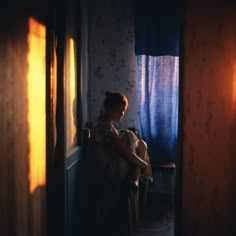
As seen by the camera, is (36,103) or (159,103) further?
(159,103)

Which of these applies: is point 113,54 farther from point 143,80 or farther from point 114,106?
point 114,106

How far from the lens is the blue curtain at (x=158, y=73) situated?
13.8ft

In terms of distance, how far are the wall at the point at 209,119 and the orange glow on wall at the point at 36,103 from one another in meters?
0.86

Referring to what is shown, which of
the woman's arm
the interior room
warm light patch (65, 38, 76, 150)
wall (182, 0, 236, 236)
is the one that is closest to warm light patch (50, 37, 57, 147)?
the interior room

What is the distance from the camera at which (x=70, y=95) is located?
301 centimetres

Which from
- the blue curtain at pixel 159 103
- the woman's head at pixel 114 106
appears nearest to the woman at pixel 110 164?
the woman's head at pixel 114 106

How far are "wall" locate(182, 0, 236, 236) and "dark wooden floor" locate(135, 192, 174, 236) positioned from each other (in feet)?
5.75

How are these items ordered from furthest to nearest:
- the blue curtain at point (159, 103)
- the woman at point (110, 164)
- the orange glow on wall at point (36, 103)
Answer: the blue curtain at point (159, 103)
the woman at point (110, 164)
the orange glow on wall at point (36, 103)

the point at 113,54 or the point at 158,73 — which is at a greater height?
the point at 113,54

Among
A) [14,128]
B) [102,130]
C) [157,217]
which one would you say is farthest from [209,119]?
[157,217]

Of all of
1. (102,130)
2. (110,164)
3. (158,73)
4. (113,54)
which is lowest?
(110,164)

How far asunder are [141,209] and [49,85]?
2.14 meters

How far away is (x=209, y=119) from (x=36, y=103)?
100 centimetres

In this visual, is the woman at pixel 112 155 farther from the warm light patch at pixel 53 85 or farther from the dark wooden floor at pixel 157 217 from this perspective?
the dark wooden floor at pixel 157 217
